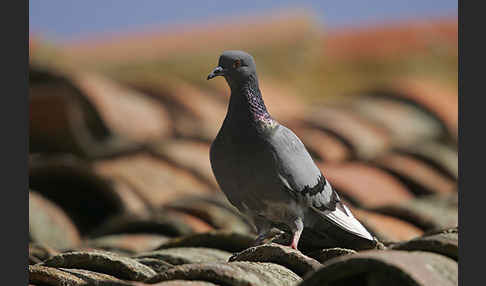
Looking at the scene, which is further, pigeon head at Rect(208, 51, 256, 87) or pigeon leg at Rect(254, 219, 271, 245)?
pigeon leg at Rect(254, 219, 271, 245)

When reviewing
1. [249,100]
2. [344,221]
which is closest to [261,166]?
[249,100]

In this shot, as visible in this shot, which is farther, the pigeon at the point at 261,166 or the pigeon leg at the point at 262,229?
the pigeon leg at the point at 262,229

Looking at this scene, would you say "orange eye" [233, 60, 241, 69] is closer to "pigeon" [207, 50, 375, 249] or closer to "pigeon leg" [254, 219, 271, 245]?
"pigeon" [207, 50, 375, 249]

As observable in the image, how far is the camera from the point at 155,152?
6.00 meters

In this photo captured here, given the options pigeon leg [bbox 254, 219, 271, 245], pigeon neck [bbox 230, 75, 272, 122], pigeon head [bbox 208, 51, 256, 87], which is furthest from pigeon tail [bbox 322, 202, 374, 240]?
pigeon head [bbox 208, 51, 256, 87]

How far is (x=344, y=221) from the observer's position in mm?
2549

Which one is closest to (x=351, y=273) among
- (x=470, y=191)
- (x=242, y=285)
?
(x=242, y=285)

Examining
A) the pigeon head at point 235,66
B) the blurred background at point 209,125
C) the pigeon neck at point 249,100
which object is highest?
the pigeon head at point 235,66

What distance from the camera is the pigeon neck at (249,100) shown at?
244 cm

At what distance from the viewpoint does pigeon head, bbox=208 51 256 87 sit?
2.44m

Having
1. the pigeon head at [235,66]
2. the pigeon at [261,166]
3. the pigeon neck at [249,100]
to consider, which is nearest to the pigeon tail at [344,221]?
the pigeon at [261,166]

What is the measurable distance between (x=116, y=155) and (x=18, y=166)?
3673 mm

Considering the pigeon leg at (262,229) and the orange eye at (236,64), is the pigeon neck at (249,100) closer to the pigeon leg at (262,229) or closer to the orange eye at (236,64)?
the orange eye at (236,64)

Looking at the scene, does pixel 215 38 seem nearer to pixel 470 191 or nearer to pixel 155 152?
pixel 155 152
